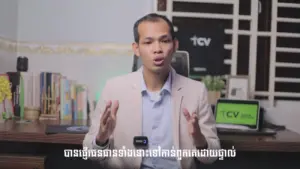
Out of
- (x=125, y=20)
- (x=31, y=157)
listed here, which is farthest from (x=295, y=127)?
(x=31, y=157)

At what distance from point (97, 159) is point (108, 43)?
1.04 m

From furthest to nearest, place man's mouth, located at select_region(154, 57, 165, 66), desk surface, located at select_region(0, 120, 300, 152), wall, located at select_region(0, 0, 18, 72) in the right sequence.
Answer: wall, located at select_region(0, 0, 18, 72) < desk surface, located at select_region(0, 120, 300, 152) < man's mouth, located at select_region(154, 57, 165, 66)

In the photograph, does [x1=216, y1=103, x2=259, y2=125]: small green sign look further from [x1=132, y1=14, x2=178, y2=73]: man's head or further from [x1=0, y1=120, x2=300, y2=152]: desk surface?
[x1=132, y1=14, x2=178, y2=73]: man's head

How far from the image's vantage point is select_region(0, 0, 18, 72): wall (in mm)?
1937

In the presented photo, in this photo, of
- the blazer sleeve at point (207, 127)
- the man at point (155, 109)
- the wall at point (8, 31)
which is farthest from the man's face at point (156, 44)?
the wall at point (8, 31)

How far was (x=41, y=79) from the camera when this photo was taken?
6.57ft

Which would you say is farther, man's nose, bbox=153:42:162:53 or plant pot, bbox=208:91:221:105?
plant pot, bbox=208:91:221:105

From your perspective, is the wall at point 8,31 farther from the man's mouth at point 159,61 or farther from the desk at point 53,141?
the man's mouth at point 159,61

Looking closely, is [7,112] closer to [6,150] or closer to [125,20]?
[6,150]

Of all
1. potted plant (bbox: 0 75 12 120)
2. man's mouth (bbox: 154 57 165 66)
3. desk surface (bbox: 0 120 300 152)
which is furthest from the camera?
potted plant (bbox: 0 75 12 120)

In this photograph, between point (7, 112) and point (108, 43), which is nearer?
point (7, 112)

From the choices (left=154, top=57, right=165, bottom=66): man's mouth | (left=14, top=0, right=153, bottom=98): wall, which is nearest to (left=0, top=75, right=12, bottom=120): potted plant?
(left=14, top=0, right=153, bottom=98): wall

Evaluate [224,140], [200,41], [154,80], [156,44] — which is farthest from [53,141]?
[200,41]

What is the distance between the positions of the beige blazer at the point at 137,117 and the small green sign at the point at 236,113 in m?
0.55
